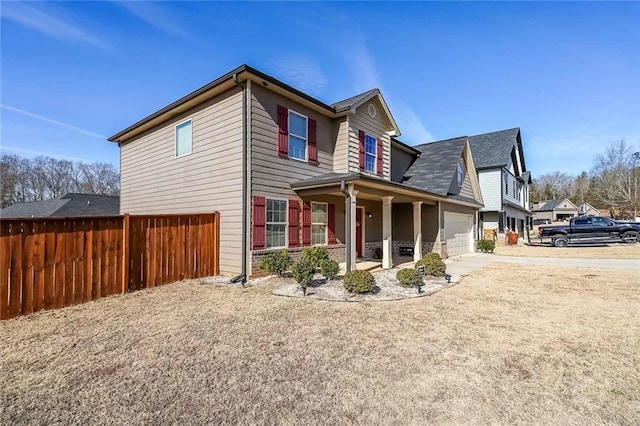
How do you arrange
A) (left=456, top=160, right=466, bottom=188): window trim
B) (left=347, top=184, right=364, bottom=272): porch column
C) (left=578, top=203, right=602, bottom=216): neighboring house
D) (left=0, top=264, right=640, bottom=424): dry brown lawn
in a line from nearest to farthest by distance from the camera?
1. (left=0, top=264, right=640, bottom=424): dry brown lawn
2. (left=347, top=184, right=364, bottom=272): porch column
3. (left=456, top=160, right=466, bottom=188): window trim
4. (left=578, top=203, right=602, bottom=216): neighboring house

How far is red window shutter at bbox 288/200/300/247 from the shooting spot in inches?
390

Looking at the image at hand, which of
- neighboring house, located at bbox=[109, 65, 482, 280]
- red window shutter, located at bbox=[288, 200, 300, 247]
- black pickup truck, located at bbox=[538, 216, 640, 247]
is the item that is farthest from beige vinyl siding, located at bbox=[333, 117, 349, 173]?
black pickup truck, located at bbox=[538, 216, 640, 247]

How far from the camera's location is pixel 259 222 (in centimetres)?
880

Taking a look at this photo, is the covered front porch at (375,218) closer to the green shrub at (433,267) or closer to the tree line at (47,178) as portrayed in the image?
the green shrub at (433,267)

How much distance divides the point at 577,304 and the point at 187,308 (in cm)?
805

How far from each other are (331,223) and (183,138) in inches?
249

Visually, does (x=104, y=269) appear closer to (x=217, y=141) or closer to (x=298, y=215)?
(x=217, y=141)

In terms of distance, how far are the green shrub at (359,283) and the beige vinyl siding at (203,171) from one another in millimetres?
3441

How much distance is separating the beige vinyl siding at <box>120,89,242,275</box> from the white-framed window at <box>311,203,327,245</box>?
10.2ft

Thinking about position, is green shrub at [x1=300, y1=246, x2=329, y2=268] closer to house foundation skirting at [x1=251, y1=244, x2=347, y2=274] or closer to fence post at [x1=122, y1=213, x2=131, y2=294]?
house foundation skirting at [x1=251, y1=244, x2=347, y2=274]

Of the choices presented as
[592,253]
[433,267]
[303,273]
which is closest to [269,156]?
[303,273]

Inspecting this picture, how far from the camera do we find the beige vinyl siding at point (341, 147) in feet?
37.7

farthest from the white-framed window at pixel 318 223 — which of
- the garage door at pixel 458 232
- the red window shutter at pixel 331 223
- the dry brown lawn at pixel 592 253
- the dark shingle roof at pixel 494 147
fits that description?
the dark shingle roof at pixel 494 147

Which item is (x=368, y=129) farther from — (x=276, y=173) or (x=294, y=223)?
(x=294, y=223)
